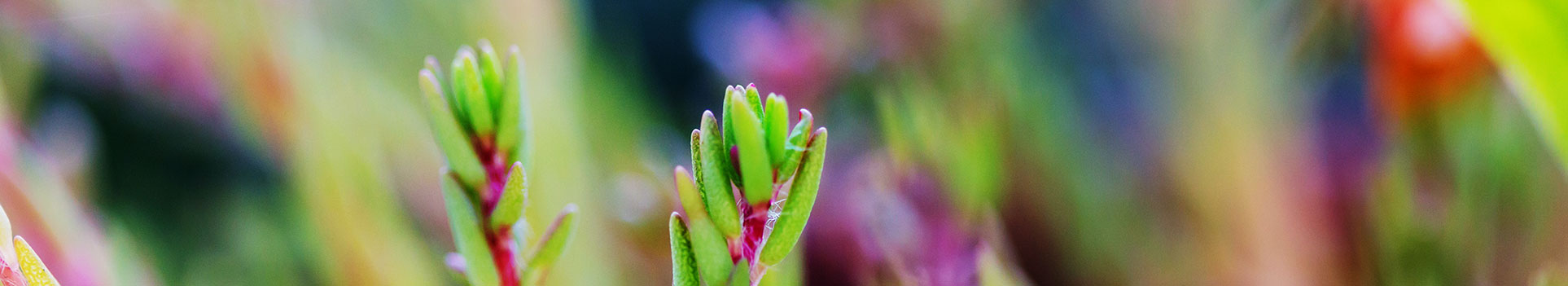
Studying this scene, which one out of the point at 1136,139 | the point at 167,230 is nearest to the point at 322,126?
the point at 167,230

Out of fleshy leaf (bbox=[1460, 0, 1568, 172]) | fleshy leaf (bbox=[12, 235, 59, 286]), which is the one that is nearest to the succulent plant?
fleshy leaf (bbox=[12, 235, 59, 286])

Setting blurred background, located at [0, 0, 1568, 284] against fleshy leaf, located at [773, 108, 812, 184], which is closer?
fleshy leaf, located at [773, 108, 812, 184]

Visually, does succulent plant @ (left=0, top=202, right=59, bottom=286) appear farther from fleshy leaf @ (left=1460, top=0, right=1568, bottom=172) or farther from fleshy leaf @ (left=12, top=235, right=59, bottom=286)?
fleshy leaf @ (left=1460, top=0, right=1568, bottom=172)

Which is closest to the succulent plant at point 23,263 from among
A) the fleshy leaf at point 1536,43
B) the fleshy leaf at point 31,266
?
the fleshy leaf at point 31,266

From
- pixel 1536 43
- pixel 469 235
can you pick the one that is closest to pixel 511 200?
pixel 469 235

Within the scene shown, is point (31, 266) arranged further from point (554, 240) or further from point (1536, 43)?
point (1536, 43)

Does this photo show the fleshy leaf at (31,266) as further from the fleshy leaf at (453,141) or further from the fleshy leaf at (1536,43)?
the fleshy leaf at (1536,43)

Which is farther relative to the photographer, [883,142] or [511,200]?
[883,142]
